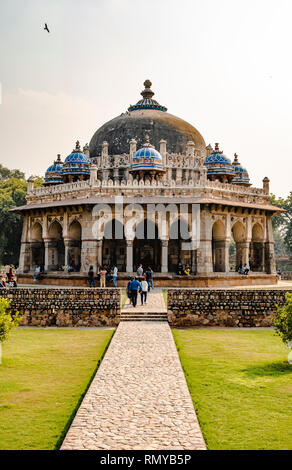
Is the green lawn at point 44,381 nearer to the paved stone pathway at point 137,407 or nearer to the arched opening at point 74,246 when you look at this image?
the paved stone pathway at point 137,407

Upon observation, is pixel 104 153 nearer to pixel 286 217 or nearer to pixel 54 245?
pixel 54 245

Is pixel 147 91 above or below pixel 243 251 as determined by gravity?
above

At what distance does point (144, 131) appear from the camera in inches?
1097

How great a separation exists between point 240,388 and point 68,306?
6.32m

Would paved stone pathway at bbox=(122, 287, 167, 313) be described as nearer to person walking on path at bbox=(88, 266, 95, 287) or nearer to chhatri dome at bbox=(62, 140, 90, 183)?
person walking on path at bbox=(88, 266, 95, 287)

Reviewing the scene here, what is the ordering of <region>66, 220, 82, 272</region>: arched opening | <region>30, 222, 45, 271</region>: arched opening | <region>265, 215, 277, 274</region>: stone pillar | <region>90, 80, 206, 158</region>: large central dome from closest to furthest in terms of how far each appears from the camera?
<region>66, 220, 82, 272</region>: arched opening < <region>265, 215, 277, 274</region>: stone pillar < <region>30, 222, 45, 271</region>: arched opening < <region>90, 80, 206, 158</region>: large central dome

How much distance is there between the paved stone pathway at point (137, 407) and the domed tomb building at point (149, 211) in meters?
12.8

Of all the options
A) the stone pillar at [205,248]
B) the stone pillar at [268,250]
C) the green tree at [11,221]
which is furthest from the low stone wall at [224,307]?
the green tree at [11,221]

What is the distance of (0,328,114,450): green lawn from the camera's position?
4956 millimetres

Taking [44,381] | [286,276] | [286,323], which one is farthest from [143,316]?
[286,276]

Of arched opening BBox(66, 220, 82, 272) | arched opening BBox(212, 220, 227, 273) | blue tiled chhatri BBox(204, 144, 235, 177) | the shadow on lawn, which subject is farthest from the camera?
blue tiled chhatri BBox(204, 144, 235, 177)

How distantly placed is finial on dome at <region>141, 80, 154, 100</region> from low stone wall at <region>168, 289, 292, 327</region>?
22.5 metres

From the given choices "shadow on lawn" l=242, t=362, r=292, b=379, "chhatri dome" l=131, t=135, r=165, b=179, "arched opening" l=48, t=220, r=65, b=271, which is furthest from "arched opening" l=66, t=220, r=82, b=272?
"shadow on lawn" l=242, t=362, r=292, b=379
